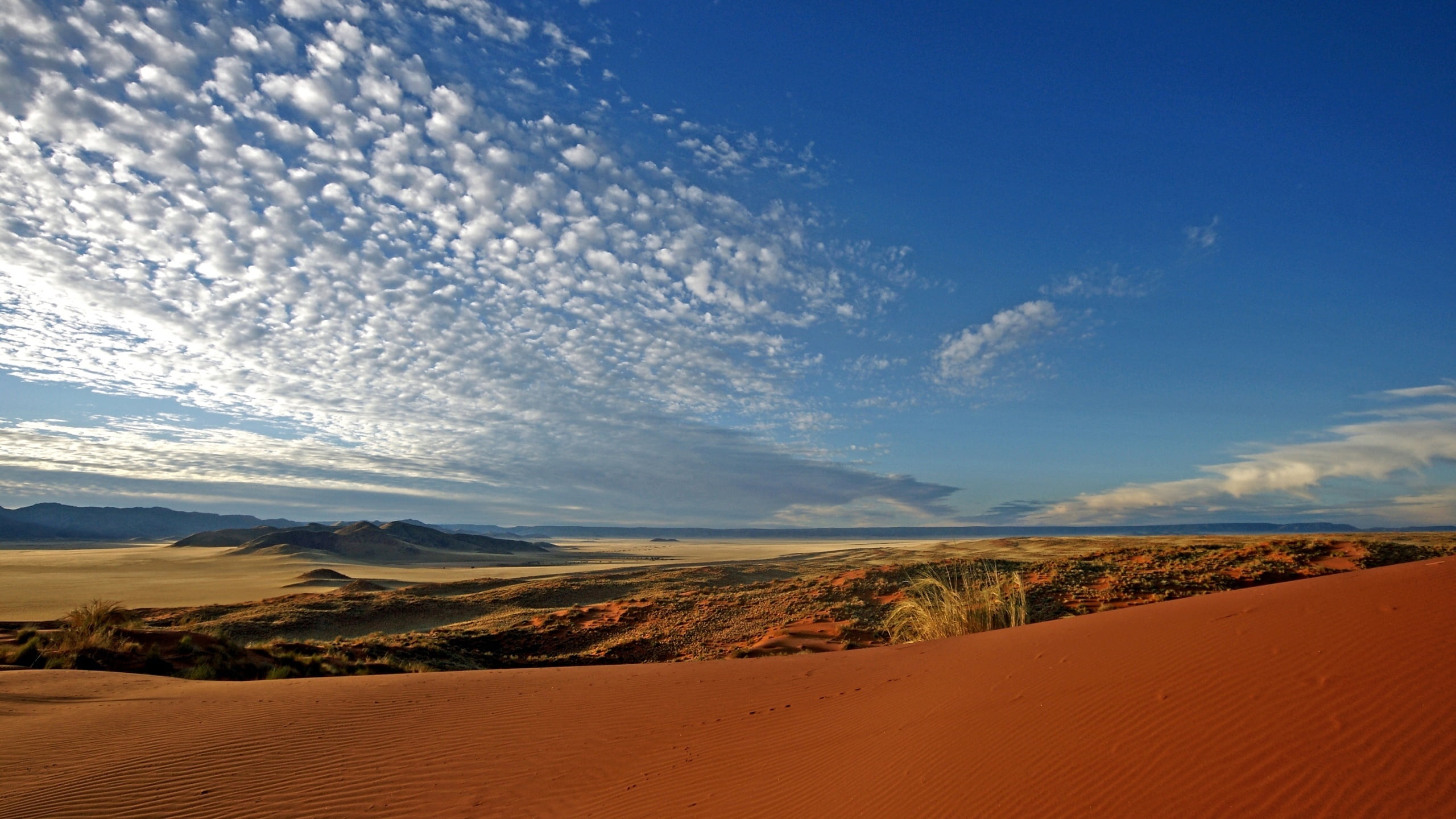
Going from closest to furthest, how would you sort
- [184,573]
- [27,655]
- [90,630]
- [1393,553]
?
[27,655], [90,630], [1393,553], [184,573]

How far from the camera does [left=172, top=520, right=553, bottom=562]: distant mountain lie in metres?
69.7

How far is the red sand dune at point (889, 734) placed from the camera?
388 cm

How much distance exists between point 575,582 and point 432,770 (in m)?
26.0

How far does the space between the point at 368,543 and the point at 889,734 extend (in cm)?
8507

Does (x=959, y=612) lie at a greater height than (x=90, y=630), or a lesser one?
greater

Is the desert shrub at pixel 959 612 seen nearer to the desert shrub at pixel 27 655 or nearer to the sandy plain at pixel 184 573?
the desert shrub at pixel 27 655

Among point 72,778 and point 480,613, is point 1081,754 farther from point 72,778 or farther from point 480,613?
point 480,613

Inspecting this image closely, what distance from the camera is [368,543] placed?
79125 mm

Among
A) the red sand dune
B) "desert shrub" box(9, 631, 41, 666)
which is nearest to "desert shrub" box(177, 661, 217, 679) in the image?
the red sand dune

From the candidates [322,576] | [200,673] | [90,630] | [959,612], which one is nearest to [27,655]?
[90,630]

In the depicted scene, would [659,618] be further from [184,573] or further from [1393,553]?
[184,573]

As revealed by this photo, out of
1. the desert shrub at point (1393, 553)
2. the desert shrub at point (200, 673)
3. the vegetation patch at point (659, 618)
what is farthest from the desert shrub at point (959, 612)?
the desert shrub at point (200, 673)

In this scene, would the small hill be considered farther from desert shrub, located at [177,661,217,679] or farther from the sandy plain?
desert shrub, located at [177,661,217,679]

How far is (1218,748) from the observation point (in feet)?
13.3
